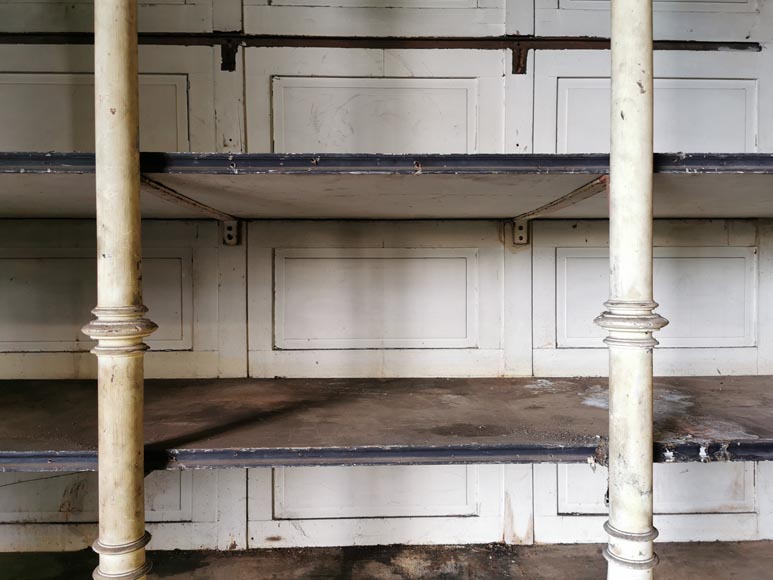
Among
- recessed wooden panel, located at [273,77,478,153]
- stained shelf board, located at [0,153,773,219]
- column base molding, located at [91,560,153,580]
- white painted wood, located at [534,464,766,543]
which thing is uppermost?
recessed wooden panel, located at [273,77,478,153]

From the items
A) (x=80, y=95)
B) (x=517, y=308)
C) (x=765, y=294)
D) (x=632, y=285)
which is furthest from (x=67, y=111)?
(x=765, y=294)

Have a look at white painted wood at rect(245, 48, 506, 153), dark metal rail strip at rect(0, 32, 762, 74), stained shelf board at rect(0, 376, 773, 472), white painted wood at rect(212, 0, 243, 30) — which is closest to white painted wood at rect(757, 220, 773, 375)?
stained shelf board at rect(0, 376, 773, 472)

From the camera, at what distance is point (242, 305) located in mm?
1961

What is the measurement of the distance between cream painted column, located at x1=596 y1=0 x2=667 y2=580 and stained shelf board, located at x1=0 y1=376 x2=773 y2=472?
11 cm

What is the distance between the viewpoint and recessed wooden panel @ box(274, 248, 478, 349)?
1975 millimetres

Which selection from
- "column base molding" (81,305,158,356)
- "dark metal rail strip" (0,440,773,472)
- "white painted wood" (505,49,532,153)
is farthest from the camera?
"white painted wood" (505,49,532,153)

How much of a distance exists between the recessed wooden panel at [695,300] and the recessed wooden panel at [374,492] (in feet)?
2.34

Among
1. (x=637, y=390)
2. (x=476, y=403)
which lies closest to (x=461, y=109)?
(x=476, y=403)

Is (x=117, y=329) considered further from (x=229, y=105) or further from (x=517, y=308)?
(x=517, y=308)

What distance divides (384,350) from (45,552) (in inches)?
59.3

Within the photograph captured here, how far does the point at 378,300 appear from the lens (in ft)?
6.52

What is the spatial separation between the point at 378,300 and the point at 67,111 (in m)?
1.36

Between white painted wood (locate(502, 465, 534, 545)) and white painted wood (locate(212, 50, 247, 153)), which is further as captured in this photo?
white painted wood (locate(502, 465, 534, 545))

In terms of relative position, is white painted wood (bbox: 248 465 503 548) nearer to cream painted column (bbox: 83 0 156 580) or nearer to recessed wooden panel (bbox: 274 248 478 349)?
recessed wooden panel (bbox: 274 248 478 349)
